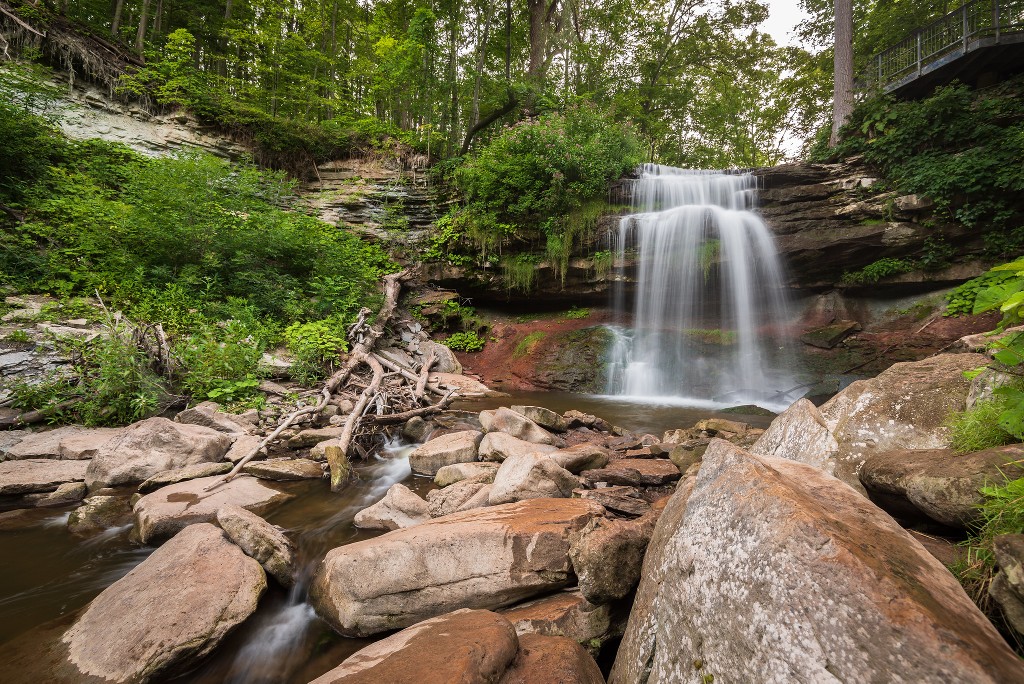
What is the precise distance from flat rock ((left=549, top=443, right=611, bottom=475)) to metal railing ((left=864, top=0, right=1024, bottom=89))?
14.6 metres

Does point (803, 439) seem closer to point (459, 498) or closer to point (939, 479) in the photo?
point (939, 479)

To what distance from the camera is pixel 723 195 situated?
12.4 meters

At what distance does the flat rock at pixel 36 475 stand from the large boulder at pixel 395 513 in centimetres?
337

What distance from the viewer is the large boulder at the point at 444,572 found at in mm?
2484

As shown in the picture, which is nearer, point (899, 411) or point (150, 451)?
point (899, 411)

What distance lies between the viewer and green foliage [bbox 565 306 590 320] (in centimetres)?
1388

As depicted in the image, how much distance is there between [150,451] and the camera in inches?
181

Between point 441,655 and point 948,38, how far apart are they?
21173 millimetres

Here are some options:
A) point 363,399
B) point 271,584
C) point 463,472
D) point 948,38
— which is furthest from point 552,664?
point 948,38

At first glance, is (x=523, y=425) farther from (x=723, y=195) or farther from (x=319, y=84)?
(x=319, y=84)

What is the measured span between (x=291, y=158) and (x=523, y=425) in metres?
15.7

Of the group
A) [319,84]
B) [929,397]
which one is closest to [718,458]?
[929,397]

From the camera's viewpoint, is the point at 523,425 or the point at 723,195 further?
the point at 723,195

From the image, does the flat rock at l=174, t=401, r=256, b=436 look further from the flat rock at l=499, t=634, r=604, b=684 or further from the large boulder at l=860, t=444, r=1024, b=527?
the large boulder at l=860, t=444, r=1024, b=527
